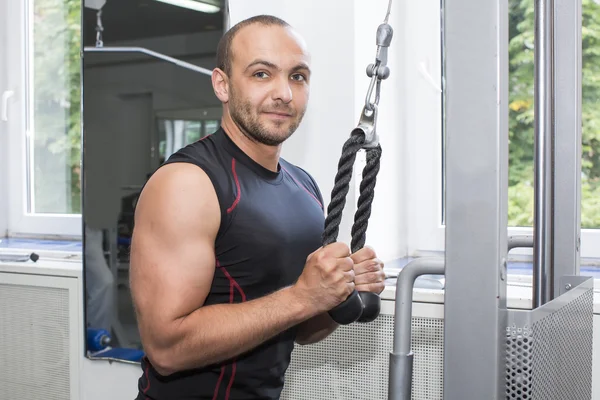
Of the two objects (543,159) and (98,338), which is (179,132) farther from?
(543,159)

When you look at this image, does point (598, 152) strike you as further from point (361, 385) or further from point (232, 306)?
point (232, 306)

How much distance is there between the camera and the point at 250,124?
1313 mm

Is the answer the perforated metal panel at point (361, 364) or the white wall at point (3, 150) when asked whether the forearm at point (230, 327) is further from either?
the white wall at point (3, 150)

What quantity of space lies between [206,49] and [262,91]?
2.42ft

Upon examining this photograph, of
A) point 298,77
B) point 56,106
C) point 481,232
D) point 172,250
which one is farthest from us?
point 56,106

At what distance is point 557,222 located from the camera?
1.15 metres

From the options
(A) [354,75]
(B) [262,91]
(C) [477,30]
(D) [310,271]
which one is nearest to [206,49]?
(A) [354,75]

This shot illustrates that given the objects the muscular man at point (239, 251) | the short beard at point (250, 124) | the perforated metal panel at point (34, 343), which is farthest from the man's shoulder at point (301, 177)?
the perforated metal panel at point (34, 343)

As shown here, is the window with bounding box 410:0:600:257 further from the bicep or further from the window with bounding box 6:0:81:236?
the window with bounding box 6:0:81:236

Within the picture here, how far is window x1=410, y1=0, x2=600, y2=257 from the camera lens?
1.96 metres

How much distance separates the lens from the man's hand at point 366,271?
1.22m

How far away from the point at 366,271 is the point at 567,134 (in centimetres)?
44

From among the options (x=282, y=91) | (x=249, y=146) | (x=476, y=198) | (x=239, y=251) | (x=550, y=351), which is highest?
(x=282, y=91)

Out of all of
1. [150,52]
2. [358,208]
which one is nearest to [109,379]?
[150,52]
